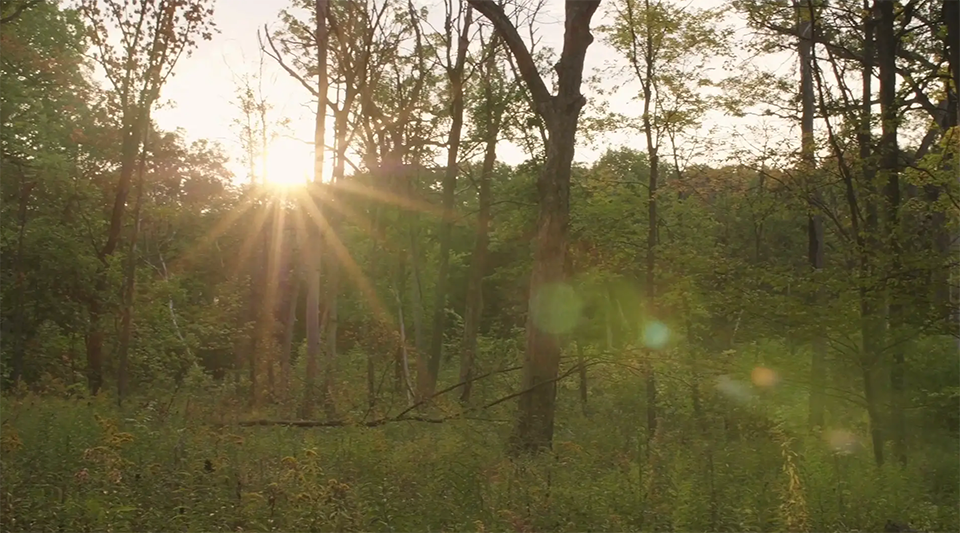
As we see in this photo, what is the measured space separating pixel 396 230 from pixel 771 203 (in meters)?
14.8

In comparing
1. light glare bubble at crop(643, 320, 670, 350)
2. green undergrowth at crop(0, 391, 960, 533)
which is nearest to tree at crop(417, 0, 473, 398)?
light glare bubble at crop(643, 320, 670, 350)

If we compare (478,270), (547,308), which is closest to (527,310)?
(478,270)

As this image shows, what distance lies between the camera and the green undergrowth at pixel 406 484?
260 inches

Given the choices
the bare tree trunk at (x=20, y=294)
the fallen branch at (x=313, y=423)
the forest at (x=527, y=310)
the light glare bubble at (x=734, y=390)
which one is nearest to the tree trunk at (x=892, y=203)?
the forest at (x=527, y=310)

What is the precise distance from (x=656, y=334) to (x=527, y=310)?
12.4 ft

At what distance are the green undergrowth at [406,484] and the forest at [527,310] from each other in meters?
0.05

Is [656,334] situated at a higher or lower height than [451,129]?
lower

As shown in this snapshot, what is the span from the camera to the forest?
8.11 metres

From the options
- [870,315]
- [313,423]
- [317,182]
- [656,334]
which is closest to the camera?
[870,315]

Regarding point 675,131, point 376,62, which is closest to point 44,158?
point 376,62

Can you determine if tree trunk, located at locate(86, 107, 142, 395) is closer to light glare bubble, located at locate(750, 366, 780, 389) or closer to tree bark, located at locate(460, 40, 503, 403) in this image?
tree bark, located at locate(460, 40, 503, 403)

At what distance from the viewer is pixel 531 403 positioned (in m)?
12.6

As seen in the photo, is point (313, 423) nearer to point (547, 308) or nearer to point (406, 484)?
point (547, 308)

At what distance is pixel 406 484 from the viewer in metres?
8.52
